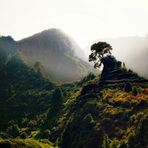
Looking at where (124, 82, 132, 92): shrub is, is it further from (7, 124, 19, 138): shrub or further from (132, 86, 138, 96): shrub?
(7, 124, 19, 138): shrub

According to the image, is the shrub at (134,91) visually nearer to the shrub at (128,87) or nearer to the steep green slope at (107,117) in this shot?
the steep green slope at (107,117)

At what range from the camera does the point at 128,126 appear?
4028 inches

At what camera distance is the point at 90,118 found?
116 metres

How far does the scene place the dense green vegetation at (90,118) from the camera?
3750 inches

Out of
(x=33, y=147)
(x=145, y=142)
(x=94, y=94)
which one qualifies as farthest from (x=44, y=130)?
(x=33, y=147)

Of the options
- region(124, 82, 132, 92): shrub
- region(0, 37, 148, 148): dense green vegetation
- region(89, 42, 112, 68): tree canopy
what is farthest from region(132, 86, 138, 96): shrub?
region(89, 42, 112, 68): tree canopy

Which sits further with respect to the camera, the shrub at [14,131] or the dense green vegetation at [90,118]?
the shrub at [14,131]

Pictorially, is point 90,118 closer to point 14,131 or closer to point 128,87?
point 128,87

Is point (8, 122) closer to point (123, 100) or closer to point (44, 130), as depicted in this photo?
point (44, 130)

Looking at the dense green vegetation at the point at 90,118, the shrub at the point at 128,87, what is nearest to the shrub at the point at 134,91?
the dense green vegetation at the point at 90,118

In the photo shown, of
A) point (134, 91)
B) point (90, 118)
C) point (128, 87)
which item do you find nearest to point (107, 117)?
point (90, 118)

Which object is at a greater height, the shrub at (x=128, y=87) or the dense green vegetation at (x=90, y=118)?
the shrub at (x=128, y=87)

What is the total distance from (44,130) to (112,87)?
113 ft

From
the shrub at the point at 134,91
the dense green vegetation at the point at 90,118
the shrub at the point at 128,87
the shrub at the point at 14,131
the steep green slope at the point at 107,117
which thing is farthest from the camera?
the shrub at the point at 14,131
